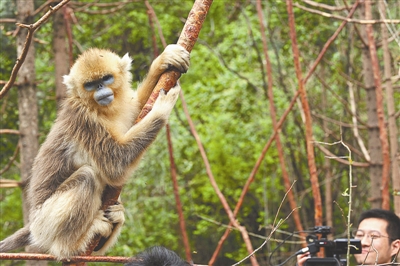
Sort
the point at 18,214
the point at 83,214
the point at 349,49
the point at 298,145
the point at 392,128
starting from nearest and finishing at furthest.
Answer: the point at 83,214, the point at 392,128, the point at 349,49, the point at 18,214, the point at 298,145

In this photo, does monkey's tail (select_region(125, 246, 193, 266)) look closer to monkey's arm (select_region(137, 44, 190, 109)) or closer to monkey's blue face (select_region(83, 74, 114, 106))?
monkey's arm (select_region(137, 44, 190, 109))

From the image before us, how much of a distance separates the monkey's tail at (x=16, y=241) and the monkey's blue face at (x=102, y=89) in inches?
41.7

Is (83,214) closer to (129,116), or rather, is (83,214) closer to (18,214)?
(129,116)

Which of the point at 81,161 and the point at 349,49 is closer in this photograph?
the point at 81,161

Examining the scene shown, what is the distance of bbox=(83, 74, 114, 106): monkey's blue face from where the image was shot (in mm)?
3455

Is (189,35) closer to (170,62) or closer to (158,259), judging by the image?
(170,62)

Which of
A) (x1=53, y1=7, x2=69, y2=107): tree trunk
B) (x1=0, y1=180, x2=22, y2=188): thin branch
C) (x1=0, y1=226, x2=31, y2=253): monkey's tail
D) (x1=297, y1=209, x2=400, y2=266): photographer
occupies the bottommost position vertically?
(x1=297, y1=209, x2=400, y2=266): photographer

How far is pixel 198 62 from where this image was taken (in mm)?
10109

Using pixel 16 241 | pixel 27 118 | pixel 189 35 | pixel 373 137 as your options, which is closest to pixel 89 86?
pixel 189 35

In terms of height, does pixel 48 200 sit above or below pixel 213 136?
below

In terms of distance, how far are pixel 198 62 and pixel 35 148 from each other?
539cm

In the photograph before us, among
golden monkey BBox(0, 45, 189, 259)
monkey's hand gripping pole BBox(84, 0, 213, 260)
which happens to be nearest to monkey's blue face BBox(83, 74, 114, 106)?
golden monkey BBox(0, 45, 189, 259)

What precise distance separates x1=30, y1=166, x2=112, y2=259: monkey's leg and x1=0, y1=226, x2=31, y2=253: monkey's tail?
0.24 metres

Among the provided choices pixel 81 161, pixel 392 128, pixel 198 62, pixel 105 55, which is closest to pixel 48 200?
pixel 81 161
